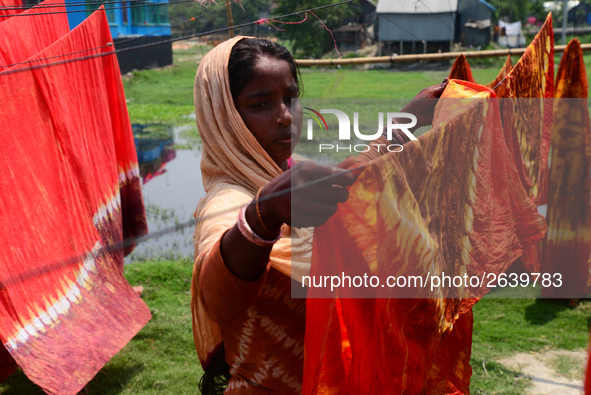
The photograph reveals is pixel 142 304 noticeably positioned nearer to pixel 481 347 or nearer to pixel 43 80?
pixel 43 80

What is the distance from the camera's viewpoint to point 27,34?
302 centimetres

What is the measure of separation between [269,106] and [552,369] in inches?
112

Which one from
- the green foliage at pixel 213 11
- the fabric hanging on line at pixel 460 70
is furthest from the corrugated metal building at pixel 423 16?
the green foliage at pixel 213 11

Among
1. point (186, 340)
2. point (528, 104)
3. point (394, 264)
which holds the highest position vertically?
point (528, 104)

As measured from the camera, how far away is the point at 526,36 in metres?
13.4

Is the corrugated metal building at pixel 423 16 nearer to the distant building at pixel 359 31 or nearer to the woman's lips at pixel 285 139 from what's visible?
the distant building at pixel 359 31

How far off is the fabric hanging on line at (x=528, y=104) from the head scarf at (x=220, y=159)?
147 cm

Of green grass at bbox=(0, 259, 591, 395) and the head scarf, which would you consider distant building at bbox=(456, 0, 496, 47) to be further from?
the head scarf

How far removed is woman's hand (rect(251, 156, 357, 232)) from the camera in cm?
94

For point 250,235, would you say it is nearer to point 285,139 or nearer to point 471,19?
point 285,139

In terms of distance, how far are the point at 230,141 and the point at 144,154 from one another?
8.40 m

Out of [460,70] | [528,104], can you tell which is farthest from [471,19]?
[528,104]

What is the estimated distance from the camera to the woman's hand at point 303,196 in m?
0.94

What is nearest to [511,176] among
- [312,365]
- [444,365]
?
[444,365]
